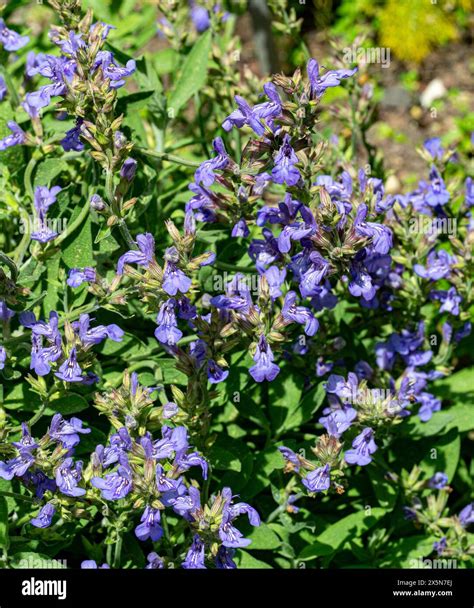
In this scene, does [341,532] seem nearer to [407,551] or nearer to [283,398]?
[407,551]

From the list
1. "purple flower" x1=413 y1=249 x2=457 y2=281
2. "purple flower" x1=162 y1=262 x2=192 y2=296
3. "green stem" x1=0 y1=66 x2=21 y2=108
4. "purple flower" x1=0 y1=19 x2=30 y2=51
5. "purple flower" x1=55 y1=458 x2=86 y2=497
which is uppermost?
"purple flower" x1=0 y1=19 x2=30 y2=51

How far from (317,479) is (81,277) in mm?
900

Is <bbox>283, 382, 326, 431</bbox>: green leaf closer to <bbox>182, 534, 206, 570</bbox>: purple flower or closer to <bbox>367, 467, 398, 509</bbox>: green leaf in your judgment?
<bbox>367, 467, 398, 509</bbox>: green leaf

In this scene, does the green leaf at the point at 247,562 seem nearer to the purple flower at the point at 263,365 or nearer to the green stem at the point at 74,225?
the purple flower at the point at 263,365

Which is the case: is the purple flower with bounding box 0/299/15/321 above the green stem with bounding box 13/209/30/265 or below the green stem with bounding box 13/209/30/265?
below

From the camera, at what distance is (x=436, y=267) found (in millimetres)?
2889

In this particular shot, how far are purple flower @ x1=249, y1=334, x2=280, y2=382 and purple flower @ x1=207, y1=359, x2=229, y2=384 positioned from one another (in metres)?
0.14

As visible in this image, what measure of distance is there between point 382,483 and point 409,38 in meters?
3.77

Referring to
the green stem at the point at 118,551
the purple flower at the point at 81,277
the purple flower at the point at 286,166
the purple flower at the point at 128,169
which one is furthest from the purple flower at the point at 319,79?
the green stem at the point at 118,551

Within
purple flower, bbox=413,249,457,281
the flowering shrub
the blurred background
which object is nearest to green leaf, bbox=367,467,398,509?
the flowering shrub

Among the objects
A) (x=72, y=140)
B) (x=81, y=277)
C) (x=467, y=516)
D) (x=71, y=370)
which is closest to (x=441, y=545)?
(x=467, y=516)

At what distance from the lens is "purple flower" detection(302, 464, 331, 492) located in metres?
2.49

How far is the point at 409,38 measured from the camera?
5738 mm
